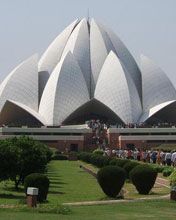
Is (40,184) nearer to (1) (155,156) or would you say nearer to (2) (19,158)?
(2) (19,158)

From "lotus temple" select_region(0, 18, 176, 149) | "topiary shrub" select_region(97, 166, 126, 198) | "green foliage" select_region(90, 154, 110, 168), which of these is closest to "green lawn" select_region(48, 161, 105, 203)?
"topiary shrub" select_region(97, 166, 126, 198)

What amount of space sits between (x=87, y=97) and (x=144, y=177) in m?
43.9

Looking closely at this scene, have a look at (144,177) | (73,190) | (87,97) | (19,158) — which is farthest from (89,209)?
(87,97)

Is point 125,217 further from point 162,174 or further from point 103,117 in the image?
point 103,117

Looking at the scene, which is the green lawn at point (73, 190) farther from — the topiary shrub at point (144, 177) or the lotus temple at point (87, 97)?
the lotus temple at point (87, 97)

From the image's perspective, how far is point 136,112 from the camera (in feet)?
195

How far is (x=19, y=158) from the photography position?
59.8ft

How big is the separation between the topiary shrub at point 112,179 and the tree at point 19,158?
323 centimetres

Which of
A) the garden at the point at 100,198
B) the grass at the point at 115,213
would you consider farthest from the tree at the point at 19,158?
the grass at the point at 115,213

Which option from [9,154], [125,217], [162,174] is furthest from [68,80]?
[125,217]

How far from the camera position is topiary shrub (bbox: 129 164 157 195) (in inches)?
643

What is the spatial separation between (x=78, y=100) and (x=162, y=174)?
3669cm

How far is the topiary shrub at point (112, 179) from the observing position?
51.1 ft

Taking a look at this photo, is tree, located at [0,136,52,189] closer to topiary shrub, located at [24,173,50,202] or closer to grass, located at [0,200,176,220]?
topiary shrub, located at [24,173,50,202]
